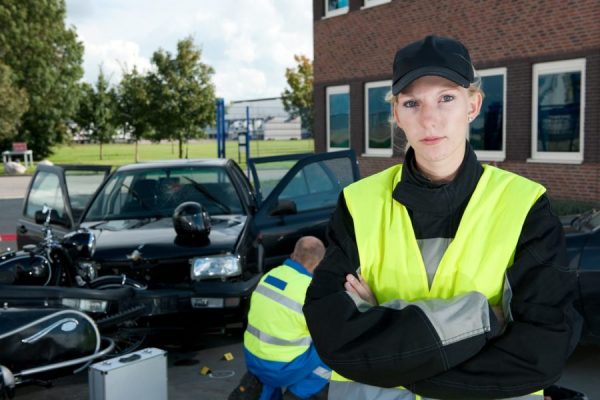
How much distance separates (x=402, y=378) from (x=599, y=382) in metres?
4.24

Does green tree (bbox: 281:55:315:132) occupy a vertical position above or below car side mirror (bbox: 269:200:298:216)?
above

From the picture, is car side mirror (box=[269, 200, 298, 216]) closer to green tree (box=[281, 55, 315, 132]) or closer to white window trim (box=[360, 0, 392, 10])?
white window trim (box=[360, 0, 392, 10])

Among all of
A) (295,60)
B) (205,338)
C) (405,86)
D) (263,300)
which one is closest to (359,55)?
(205,338)

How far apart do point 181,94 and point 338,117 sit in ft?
48.0

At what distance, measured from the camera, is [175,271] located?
5.89 m

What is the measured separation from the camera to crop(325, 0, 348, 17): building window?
19.2 metres

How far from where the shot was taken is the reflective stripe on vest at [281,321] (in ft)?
13.0

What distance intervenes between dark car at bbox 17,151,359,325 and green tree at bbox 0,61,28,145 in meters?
31.2

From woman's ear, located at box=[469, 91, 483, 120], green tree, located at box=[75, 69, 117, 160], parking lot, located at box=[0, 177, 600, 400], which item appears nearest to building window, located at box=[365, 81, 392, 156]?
parking lot, located at box=[0, 177, 600, 400]

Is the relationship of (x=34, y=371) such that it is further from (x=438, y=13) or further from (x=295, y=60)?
(x=295, y=60)

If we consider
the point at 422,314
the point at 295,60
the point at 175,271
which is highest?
the point at 295,60

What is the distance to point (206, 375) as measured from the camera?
564 cm

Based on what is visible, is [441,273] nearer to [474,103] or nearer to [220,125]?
[474,103]

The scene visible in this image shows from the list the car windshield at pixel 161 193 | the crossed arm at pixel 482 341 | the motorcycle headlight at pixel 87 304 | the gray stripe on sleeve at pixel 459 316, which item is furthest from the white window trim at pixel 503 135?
the gray stripe on sleeve at pixel 459 316
